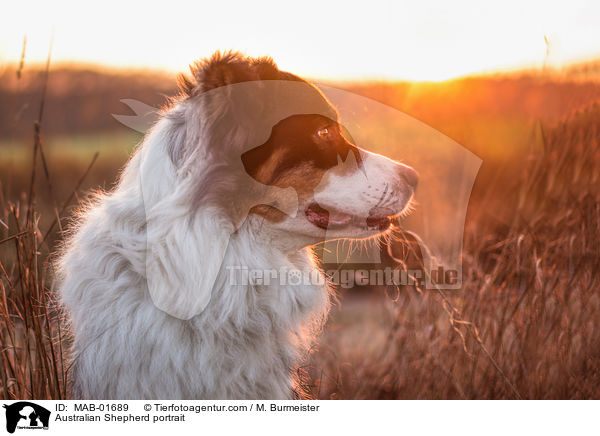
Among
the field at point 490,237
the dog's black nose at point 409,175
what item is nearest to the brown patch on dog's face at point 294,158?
the dog's black nose at point 409,175

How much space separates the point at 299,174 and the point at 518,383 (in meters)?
1.78

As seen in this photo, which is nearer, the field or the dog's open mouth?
the dog's open mouth

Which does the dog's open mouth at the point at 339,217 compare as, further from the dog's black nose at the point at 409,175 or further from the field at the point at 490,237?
the field at the point at 490,237

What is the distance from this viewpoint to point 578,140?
3.04 metres

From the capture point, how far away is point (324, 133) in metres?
2.22

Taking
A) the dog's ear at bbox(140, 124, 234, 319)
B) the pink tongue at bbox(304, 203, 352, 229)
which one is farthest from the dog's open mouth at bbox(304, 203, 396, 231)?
the dog's ear at bbox(140, 124, 234, 319)

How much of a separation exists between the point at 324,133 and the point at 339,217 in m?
0.37

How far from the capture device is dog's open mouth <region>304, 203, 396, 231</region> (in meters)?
2.15

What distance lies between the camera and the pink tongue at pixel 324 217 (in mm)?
2148
